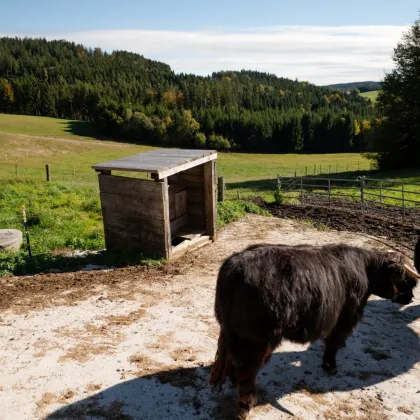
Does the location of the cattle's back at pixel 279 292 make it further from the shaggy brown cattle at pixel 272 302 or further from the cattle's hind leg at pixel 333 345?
the cattle's hind leg at pixel 333 345

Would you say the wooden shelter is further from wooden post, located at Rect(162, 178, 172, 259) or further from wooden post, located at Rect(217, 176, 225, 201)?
wooden post, located at Rect(217, 176, 225, 201)

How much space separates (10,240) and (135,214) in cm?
306

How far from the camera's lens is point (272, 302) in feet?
12.9

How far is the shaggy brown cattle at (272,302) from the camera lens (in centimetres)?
395

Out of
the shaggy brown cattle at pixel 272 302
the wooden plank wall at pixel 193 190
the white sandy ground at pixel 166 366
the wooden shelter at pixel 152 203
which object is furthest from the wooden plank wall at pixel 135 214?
the shaggy brown cattle at pixel 272 302

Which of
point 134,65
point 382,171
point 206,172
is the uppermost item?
point 134,65

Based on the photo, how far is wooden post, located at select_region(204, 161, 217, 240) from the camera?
406 inches

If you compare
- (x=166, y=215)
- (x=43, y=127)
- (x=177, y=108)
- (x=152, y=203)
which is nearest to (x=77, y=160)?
(x=43, y=127)

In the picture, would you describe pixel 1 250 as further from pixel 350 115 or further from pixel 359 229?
pixel 350 115

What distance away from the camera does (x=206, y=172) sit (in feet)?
34.0

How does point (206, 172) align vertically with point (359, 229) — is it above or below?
above

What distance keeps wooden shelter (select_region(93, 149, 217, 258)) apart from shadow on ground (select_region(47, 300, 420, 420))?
4.24m

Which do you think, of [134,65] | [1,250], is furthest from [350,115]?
[134,65]

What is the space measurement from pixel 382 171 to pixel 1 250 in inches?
1117
